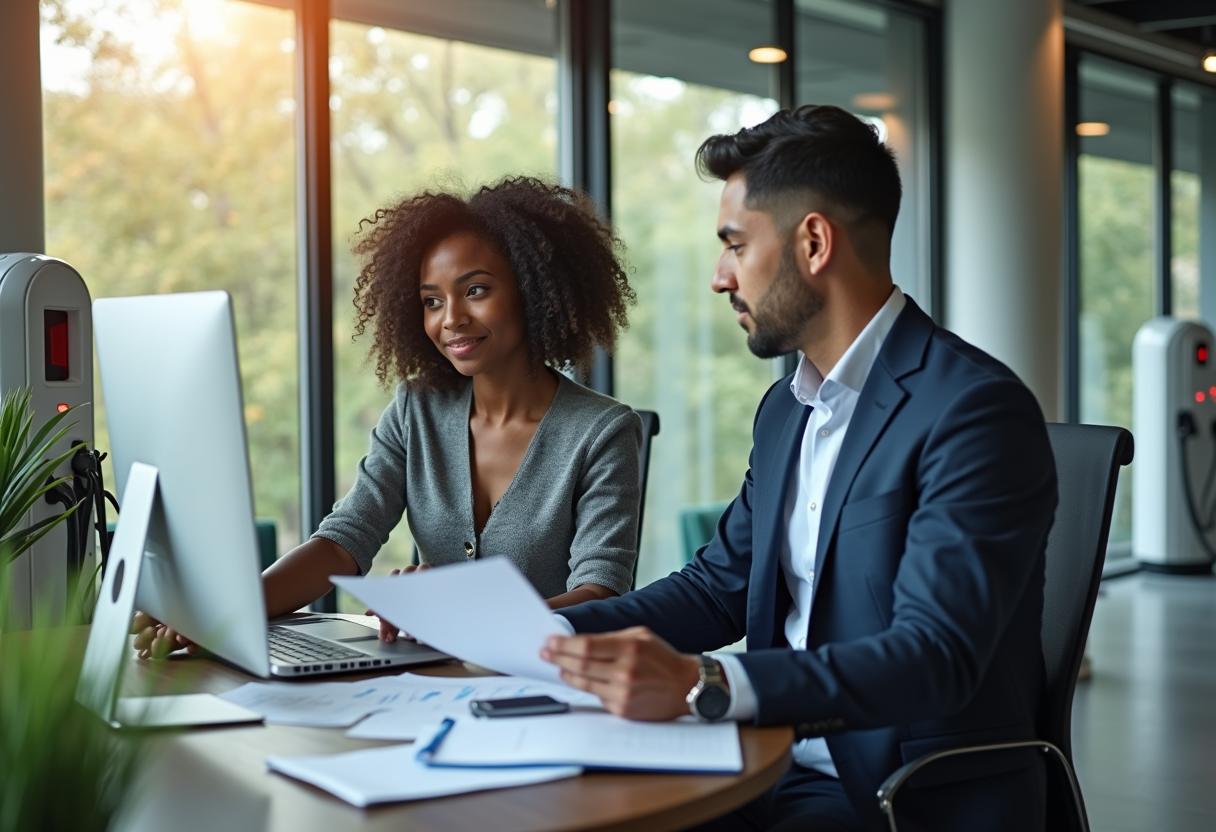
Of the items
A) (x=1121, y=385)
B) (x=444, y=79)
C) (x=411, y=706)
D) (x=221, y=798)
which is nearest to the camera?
(x=221, y=798)

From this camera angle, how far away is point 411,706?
1.54 metres

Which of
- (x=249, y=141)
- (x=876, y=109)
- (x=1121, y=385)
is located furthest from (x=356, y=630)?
(x=1121, y=385)

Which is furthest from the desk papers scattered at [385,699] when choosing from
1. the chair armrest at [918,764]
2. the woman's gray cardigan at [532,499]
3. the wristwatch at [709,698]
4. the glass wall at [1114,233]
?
the glass wall at [1114,233]

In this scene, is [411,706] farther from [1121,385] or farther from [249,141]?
[1121,385]

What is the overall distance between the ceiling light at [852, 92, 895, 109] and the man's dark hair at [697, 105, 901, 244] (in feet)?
16.2

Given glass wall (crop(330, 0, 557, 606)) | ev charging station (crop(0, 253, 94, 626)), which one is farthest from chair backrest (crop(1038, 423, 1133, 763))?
glass wall (crop(330, 0, 557, 606))

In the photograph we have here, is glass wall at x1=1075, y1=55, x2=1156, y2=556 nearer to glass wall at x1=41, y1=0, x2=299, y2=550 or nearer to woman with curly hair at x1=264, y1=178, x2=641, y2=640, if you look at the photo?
glass wall at x1=41, y1=0, x2=299, y2=550

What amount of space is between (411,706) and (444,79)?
347 cm

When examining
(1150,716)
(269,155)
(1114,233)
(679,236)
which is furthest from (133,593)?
(1114,233)

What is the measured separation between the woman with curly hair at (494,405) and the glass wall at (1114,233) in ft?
20.1

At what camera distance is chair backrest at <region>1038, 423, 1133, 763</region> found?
1821 mm

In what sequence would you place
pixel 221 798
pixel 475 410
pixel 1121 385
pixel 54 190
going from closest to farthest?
pixel 221 798
pixel 475 410
pixel 54 190
pixel 1121 385

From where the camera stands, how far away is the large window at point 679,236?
545 centimetres

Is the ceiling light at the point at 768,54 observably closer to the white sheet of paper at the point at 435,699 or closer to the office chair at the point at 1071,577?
the office chair at the point at 1071,577
